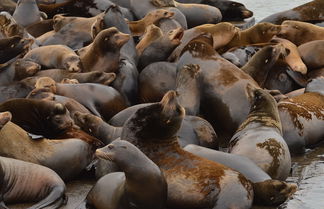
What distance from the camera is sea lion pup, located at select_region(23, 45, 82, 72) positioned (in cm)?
1021

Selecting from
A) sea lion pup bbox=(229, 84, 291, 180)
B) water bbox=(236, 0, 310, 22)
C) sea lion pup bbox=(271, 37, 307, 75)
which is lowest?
water bbox=(236, 0, 310, 22)

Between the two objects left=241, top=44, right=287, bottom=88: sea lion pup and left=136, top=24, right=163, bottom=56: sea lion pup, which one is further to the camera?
left=136, top=24, right=163, bottom=56: sea lion pup

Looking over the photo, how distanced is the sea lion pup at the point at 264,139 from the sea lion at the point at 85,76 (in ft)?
5.88

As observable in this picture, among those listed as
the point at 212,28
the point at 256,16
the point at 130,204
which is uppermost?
the point at 130,204

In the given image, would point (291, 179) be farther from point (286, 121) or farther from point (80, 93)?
point (80, 93)

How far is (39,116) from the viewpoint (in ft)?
26.5

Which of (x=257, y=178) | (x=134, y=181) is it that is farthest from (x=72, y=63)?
(x=134, y=181)

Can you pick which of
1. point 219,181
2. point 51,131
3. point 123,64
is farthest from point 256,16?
point 219,181

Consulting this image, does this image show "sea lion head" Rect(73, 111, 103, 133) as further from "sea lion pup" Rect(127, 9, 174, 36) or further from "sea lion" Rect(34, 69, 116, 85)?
"sea lion pup" Rect(127, 9, 174, 36)

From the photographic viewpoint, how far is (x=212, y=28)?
11602 mm

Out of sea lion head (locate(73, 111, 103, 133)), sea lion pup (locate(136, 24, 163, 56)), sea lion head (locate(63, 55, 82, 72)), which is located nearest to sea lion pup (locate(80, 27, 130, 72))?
sea lion head (locate(63, 55, 82, 72))

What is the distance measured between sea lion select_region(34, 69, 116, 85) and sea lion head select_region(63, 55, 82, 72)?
88mm

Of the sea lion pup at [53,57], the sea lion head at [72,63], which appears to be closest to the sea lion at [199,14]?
the sea lion pup at [53,57]

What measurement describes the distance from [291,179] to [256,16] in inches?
387
